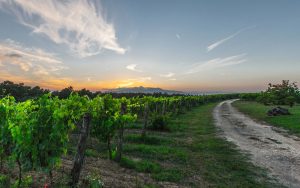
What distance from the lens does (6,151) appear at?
29.1 feet

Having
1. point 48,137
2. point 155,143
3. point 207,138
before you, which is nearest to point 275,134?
point 207,138

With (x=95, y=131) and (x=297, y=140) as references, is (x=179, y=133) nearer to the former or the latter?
(x=297, y=140)

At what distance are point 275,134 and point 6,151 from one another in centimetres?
2096

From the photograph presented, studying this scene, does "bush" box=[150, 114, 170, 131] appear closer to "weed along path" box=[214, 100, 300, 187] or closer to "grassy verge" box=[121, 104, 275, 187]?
"grassy verge" box=[121, 104, 275, 187]

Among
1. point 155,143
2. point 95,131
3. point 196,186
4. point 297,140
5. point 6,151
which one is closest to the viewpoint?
point 6,151

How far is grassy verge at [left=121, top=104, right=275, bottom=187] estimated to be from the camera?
11.8m

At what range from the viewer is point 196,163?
14.5 metres

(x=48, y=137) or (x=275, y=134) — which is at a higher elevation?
(x=48, y=137)

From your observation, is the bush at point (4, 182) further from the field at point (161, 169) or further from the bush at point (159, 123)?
the bush at point (159, 123)

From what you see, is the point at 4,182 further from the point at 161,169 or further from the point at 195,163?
the point at 195,163

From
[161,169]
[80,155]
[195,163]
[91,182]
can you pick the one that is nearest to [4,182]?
[80,155]

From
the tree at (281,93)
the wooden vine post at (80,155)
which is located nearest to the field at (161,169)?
the wooden vine post at (80,155)

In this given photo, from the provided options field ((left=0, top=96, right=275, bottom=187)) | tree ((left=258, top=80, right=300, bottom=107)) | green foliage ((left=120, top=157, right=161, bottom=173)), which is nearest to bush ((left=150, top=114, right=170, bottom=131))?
field ((left=0, top=96, right=275, bottom=187))

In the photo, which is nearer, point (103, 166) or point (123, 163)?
point (103, 166)
